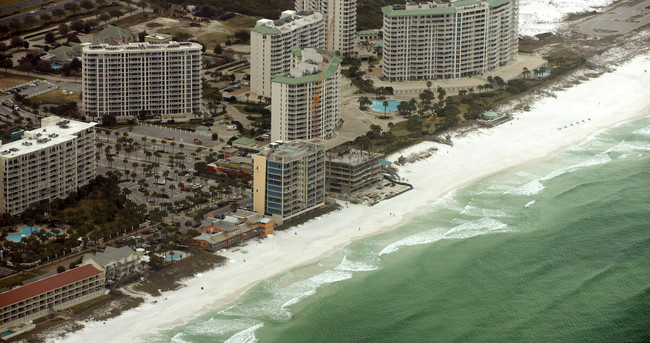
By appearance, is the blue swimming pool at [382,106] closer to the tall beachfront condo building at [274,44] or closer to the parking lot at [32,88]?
the tall beachfront condo building at [274,44]

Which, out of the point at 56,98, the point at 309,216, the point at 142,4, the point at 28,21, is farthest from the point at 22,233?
the point at 142,4

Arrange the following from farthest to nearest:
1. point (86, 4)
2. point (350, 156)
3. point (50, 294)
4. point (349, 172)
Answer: point (86, 4)
point (350, 156)
point (349, 172)
point (50, 294)

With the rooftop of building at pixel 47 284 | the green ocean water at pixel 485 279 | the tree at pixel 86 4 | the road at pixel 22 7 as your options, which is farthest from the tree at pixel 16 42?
the rooftop of building at pixel 47 284

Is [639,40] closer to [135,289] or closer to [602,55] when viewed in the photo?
[602,55]

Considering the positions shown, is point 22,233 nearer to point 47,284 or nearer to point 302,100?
point 47,284

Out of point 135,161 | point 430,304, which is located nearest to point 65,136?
point 135,161

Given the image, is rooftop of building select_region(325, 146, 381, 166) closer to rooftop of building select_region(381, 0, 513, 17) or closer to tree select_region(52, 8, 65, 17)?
rooftop of building select_region(381, 0, 513, 17)

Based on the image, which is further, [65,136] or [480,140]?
[480,140]
